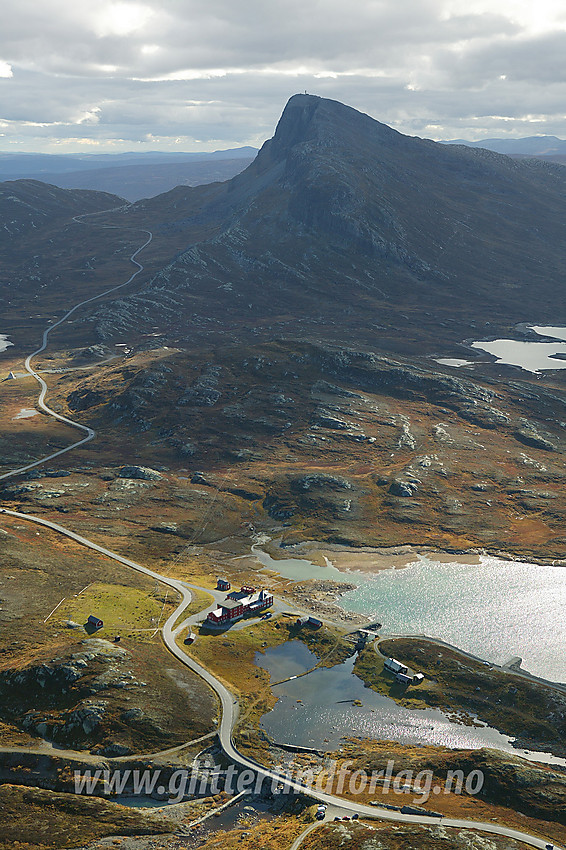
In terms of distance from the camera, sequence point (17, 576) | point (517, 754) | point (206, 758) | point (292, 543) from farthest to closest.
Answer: point (292, 543)
point (17, 576)
point (517, 754)
point (206, 758)

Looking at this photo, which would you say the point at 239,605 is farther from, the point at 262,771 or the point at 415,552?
the point at 415,552

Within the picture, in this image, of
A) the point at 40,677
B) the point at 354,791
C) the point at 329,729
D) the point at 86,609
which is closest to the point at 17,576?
the point at 86,609

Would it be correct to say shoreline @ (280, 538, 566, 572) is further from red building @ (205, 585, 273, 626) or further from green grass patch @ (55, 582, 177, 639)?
green grass patch @ (55, 582, 177, 639)

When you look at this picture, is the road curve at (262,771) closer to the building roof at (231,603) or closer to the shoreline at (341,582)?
the building roof at (231,603)

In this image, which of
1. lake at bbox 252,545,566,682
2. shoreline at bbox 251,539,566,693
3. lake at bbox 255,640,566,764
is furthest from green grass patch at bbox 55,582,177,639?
lake at bbox 252,545,566,682

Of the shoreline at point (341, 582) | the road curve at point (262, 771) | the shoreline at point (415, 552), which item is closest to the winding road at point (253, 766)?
the road curve at point (262, 771)

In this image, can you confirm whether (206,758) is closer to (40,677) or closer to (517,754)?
(40,677)
